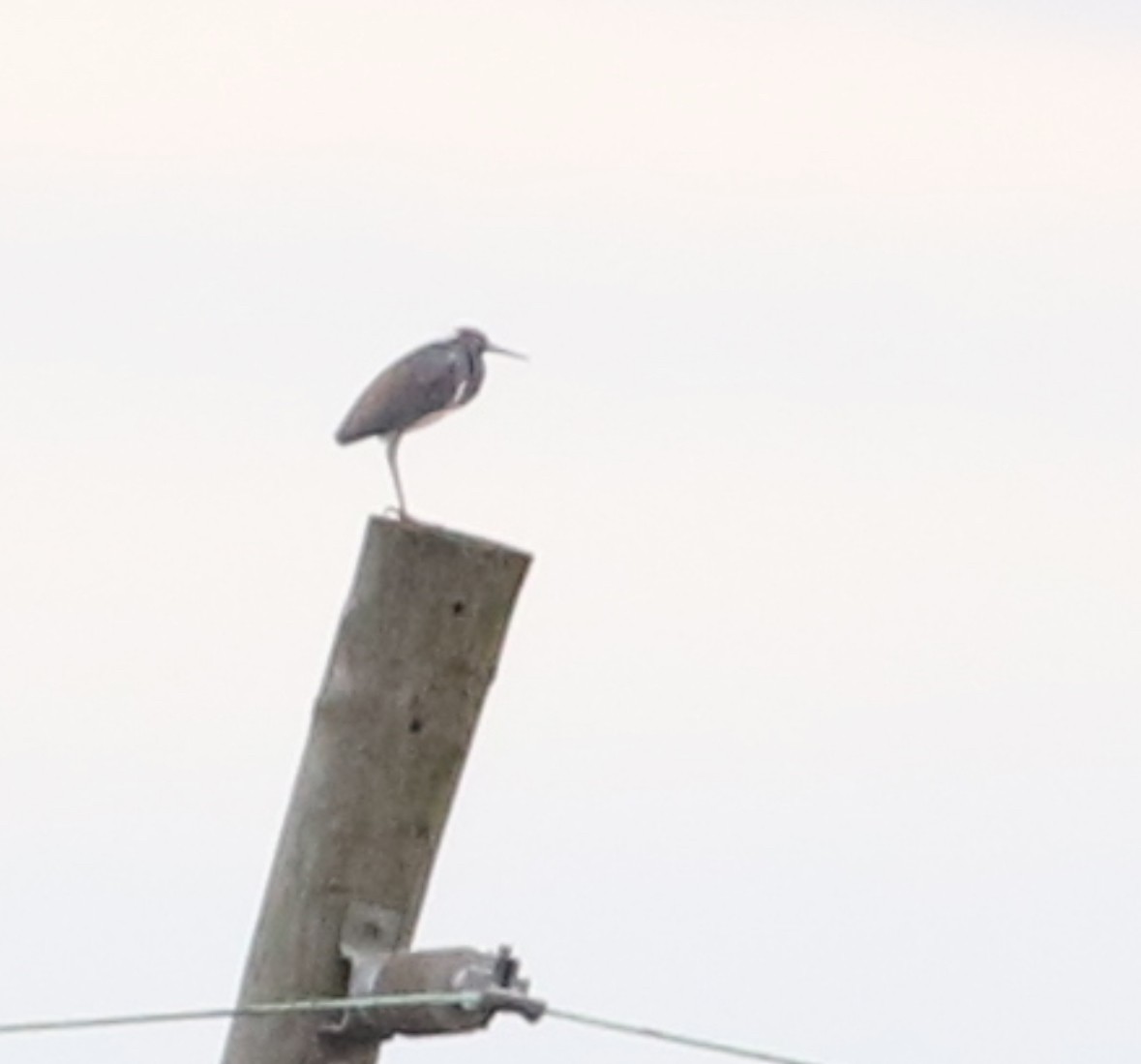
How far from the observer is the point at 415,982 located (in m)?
10.3

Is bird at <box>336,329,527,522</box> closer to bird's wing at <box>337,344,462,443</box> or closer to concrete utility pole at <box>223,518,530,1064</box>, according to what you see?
bird's wing at <box>337,344,462,443</box>

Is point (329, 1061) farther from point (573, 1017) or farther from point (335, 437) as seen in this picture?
point (335, 437)

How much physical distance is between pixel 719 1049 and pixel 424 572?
1.36 m

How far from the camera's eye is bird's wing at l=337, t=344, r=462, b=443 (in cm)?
1557

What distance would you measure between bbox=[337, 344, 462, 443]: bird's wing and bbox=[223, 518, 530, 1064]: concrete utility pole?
5072mm

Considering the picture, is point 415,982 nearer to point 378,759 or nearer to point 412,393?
point 378,759

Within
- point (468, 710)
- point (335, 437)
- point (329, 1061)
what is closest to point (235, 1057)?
point (329, 1061)

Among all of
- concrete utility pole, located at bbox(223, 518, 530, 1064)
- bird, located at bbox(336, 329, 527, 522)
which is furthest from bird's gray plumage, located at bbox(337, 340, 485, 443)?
concrete utility pole, located at bbox(223, 518, 530, 1064)

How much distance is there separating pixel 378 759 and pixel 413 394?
5.47m

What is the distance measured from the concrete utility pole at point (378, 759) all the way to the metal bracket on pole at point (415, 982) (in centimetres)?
4

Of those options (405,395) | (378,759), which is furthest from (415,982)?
(405,395)

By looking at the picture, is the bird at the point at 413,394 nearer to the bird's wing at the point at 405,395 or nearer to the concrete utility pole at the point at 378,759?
the bird's wing at the point at 405,395

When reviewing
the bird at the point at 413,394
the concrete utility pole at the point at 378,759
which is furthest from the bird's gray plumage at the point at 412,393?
the concrete utility pole at the point at 378,759

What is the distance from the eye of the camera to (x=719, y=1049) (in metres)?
9.88
